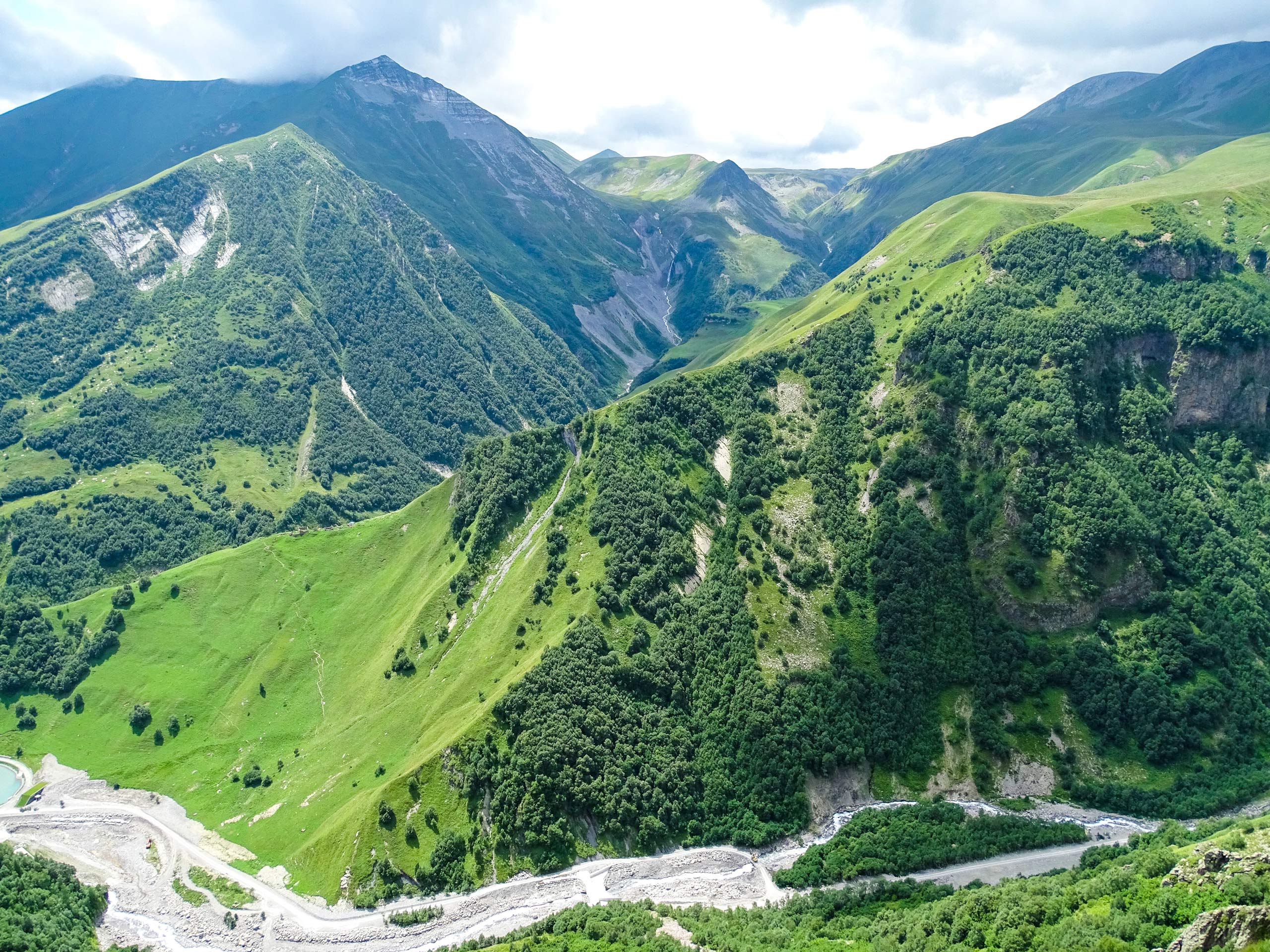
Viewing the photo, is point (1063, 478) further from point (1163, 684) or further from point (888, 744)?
point (888, 744)

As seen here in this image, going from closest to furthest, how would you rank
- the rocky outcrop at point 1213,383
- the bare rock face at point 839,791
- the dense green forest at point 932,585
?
the dense green forest at point 932,585 → the bare rock face at point 839,791 → the rocky outcrop at point 1213,383

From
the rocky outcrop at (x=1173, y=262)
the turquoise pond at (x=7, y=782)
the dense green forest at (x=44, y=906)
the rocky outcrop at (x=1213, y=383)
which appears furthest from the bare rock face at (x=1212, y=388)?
the turquoise pond at (x=7, y=782)

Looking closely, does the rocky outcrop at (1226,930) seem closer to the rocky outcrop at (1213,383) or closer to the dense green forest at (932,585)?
the dense green forest at (932,585)

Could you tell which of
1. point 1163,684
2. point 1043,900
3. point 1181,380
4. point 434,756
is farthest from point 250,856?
point 1181,380

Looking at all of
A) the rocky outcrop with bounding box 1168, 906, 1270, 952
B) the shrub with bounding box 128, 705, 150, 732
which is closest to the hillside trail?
the shrub with bounding box 128, 705, 150, 732

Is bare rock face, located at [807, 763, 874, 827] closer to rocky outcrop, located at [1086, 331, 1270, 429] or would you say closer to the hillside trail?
the hillside trail
